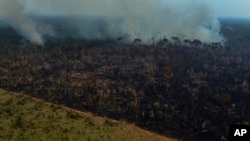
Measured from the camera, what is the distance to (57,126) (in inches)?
1474

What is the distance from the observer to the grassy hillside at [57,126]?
1375 inches

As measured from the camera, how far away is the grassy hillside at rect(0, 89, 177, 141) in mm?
34938

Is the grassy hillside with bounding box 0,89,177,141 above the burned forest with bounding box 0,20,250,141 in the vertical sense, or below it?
below

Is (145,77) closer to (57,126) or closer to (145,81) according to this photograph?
(145,81)

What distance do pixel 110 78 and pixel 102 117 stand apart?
66.6 ft

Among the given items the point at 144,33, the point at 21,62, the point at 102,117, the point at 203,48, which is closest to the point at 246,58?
the point at 203,48

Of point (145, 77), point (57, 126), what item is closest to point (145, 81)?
point (145, 77)

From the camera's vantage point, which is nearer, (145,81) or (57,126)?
(57,126)

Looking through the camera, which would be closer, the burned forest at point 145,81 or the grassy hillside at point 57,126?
the grassy hillside at point 57,126

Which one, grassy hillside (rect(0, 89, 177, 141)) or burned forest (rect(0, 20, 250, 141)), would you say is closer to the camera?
grassy hillside (rect(0, 89, 177, 141))

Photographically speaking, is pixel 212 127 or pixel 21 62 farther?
pixel 21 62

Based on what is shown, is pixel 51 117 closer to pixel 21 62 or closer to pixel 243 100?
pixel 243 100

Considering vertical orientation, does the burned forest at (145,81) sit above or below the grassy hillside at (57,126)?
above

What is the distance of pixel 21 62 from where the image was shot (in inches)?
2968
